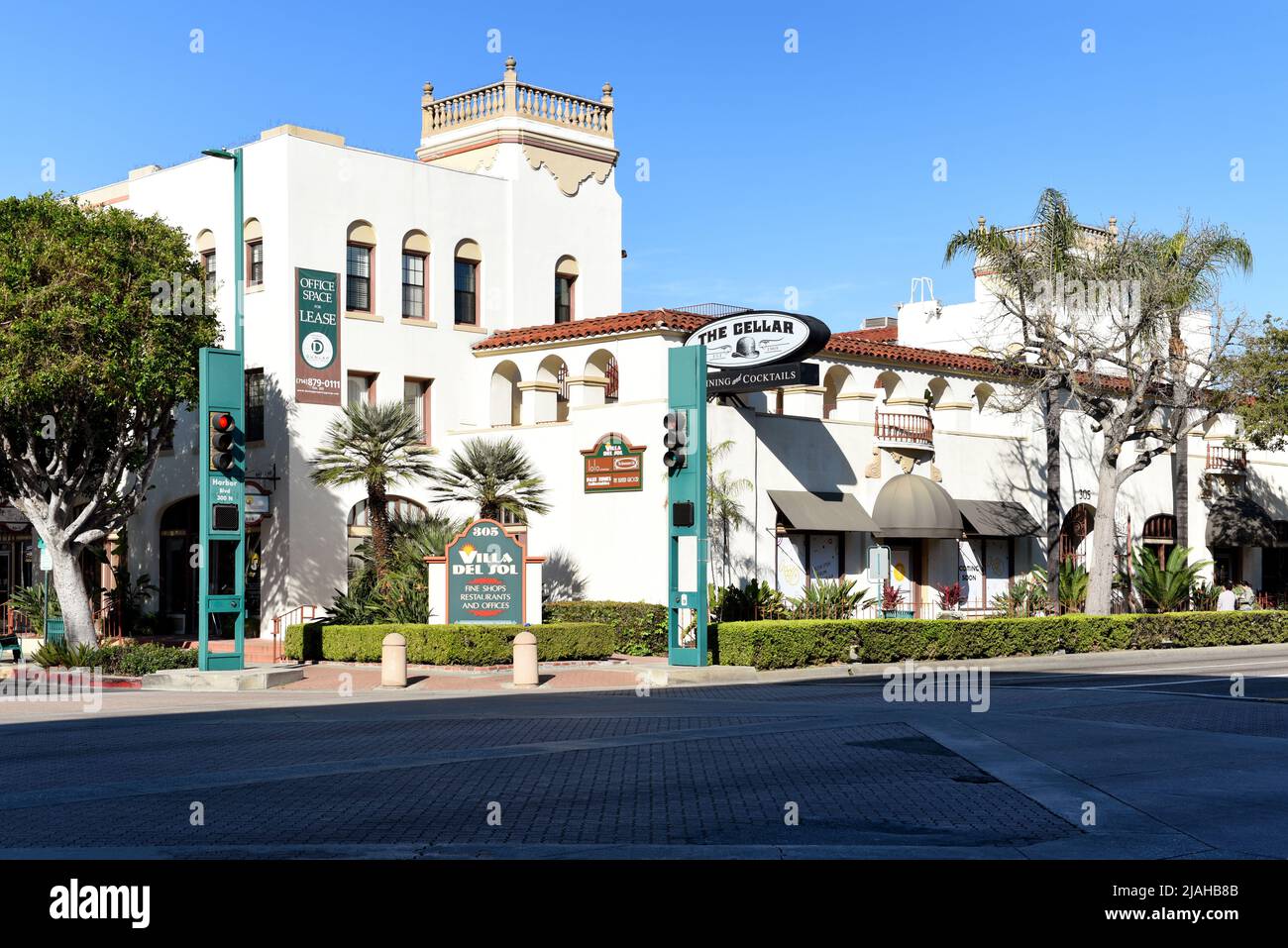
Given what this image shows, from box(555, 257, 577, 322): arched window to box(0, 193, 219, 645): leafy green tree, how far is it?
11434 millimetres

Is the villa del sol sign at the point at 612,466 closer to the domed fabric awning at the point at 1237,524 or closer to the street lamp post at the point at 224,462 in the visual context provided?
the street lamp post at the point at 224,462

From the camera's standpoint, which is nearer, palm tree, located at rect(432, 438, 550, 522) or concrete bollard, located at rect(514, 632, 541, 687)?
concrete bollard, located at rect(514, 632, 541, 687)

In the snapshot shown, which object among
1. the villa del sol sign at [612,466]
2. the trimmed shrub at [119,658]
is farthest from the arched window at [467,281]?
the trimmed shrub at [119,658]

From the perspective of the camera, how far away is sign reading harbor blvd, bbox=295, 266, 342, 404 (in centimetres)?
3472

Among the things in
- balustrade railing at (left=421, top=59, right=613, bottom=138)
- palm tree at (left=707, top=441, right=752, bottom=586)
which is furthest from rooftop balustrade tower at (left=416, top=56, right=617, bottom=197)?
palm tree at (left=707, top=441, right=752, bottom=586)

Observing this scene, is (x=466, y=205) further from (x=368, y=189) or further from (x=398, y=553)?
(x=398, y=553)

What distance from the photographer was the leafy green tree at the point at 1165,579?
40.8 m

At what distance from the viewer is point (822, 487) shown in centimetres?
3528

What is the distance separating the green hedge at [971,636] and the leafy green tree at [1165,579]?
255 centimetres
